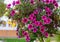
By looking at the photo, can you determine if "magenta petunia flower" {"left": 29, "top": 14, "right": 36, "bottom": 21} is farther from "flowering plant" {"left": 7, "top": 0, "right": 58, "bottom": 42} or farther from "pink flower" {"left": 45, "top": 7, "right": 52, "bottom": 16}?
"pink flower" {"left": 45, "top": 7, "right": 52, "bottom": 16}

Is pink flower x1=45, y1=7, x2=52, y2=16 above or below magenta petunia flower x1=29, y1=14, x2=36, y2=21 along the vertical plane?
above

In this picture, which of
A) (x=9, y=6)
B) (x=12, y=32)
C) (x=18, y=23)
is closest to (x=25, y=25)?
(x=18, y=23)

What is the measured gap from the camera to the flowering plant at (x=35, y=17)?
2377 mm

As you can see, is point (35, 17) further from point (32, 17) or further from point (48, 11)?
point (48, 11)

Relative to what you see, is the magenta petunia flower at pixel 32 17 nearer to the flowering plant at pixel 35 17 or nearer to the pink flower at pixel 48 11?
the flowering plant at pixel 35 17

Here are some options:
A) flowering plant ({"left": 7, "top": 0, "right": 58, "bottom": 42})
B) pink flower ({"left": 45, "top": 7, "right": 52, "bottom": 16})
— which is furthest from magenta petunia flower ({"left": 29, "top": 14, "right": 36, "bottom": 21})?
pink flower ({"left": 45, "top": 7, "right": 52, "bottom": 16})

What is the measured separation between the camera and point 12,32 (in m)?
5.21

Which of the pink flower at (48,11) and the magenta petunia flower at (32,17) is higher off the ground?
the pink flower at (48,11)

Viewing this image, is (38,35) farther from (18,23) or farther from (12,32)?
(12,32)

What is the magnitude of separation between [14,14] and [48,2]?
0.40 meters

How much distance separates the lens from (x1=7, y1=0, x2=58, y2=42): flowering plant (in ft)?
7.80

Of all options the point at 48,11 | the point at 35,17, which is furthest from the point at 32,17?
the point at 48,11

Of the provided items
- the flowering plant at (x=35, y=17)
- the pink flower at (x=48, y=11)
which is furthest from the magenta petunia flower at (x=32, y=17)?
the pink flower at (x=48, y=11)

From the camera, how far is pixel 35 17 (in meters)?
2.41
